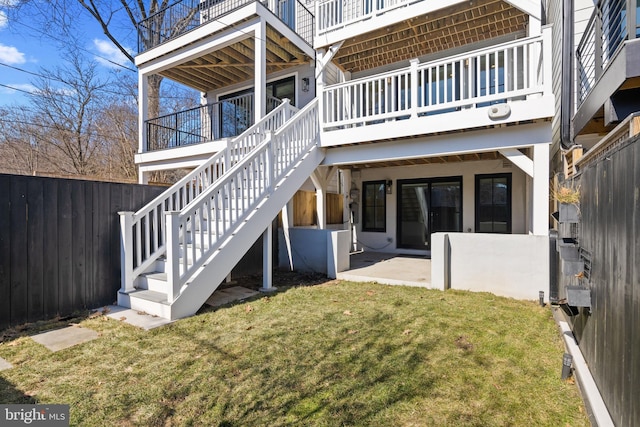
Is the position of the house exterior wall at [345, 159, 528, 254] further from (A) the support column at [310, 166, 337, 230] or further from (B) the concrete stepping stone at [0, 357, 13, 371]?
(B) the concrete stepping stone at [0, 357, 13, 371]

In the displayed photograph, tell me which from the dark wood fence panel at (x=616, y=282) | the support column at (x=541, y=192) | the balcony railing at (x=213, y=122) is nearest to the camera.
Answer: the dark wood fence panel at (x=616, y=282)

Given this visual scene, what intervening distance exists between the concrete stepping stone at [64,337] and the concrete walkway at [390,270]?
13.6ft

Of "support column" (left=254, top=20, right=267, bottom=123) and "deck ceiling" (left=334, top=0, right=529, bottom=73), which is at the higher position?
"deck ceiling" (left=334, top=0, right=529, bottom=73)

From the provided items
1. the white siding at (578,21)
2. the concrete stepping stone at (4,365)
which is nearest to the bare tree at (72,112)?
the concrete stepping stone at (4,365)

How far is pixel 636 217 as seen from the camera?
5.29ft

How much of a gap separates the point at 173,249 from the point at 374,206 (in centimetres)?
693

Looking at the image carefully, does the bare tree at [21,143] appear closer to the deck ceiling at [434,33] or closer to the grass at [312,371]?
the deck ceiling at [434,33]

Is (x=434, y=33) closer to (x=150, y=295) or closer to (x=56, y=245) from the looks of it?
(x=150, y=295)

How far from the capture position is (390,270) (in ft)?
22.4

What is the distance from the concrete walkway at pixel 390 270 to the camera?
5.97m

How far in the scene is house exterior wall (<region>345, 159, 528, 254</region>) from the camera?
25.9 ft

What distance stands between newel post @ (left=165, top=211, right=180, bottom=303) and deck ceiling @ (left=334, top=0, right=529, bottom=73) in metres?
5.72

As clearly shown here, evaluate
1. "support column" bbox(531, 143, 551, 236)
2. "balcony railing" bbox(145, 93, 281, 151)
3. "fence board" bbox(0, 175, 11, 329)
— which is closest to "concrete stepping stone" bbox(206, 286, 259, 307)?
"fence board" bbox(0, 175, 11, 329)

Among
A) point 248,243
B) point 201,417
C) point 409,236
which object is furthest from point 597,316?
point 409,236
